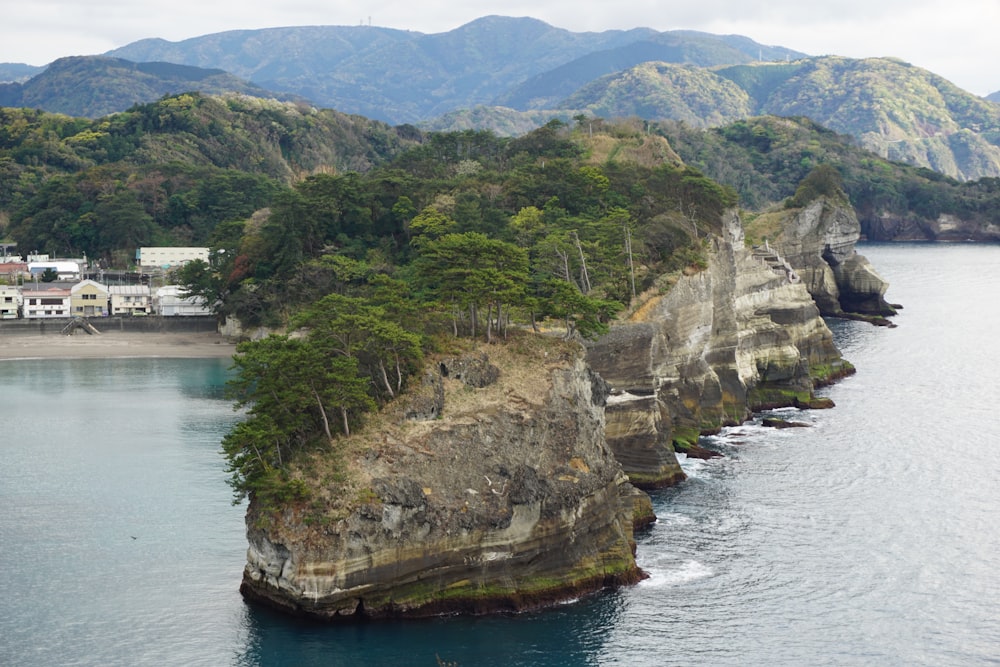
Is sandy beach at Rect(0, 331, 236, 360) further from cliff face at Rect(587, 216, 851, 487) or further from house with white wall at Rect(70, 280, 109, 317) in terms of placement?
cliff face at Rect(587, 216, 851, 487)

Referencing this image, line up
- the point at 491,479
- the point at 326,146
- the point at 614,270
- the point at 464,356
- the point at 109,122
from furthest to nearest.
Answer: the point at 326,146 < the point at 109,122 < the point at 614,270 < the point at 464,356 < the point at 491,479

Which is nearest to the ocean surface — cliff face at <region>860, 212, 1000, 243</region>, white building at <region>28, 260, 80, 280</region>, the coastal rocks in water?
the coastal rocks in water

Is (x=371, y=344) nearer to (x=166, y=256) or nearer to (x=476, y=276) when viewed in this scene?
(x=476, y=276)

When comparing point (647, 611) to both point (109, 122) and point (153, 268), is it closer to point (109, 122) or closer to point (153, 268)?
point (153, 268)

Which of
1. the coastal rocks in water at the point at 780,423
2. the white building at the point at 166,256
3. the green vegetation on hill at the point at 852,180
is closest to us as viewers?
the coastal rocks in water at the point at 780,423

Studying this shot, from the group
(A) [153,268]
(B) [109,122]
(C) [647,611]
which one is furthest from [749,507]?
(B) [109,122]

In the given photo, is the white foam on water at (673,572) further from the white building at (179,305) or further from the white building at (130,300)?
the white building at (130,300)

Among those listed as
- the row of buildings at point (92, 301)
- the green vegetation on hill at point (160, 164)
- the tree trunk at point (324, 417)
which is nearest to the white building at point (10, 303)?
the row of buildings at point (92, 301)
